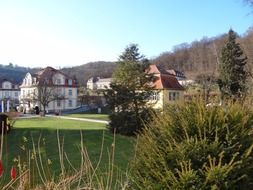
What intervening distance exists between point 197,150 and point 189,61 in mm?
71190

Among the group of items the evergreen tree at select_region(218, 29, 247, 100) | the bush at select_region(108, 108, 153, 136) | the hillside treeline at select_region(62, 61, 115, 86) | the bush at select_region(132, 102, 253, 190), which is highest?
the hillside treeline at select_region(62, 61, 115, 86)

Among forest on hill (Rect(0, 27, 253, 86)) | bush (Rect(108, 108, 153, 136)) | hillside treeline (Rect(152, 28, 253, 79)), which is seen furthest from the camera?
hillside treeline (Rect(152, 28, 253, 79))

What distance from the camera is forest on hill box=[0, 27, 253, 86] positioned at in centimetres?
4574

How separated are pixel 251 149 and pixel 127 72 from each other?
58.8ft

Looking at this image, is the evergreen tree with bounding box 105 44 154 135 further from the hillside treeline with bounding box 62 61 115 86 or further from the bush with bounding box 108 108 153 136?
the hillside treeline with bounding box 62 61 115 86

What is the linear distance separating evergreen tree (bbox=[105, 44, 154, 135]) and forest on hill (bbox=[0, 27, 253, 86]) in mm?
8345

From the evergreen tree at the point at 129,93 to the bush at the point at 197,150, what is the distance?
16.3 metres

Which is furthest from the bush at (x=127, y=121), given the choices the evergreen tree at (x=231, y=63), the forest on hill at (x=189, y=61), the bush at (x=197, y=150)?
the evergreen tree at (x=231, y=63)

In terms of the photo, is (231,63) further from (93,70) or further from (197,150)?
(93,70)

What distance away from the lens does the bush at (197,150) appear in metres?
3.36

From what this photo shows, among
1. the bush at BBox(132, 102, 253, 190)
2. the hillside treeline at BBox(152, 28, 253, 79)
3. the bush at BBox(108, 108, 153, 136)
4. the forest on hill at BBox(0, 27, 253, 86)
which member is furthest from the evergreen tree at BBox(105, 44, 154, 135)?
the hillside treeline at BBox(152, 28, 253, 79)

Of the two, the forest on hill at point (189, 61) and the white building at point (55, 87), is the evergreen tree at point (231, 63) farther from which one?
the white building at point (55, 87)

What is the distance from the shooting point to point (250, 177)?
360 cm

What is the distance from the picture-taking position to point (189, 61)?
241ft
